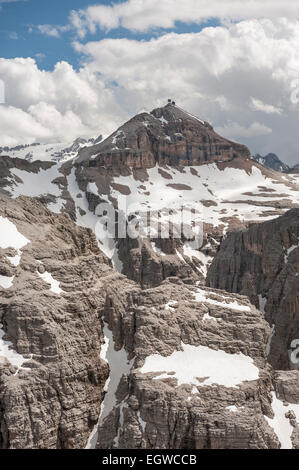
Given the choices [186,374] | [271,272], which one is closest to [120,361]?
[186,374]

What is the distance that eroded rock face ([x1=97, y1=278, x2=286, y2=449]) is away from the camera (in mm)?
55406

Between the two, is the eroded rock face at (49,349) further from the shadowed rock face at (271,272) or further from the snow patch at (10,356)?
the shadowed rock face at (271,272)

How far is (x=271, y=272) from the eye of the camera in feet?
432

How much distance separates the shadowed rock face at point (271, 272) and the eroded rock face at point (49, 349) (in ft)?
173

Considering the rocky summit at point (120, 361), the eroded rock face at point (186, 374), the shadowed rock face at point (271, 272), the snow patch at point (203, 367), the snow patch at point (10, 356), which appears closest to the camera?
the eroded rock face at point (186, 374)

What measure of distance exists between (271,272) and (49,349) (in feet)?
273

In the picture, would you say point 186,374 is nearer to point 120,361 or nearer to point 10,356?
point 120,361

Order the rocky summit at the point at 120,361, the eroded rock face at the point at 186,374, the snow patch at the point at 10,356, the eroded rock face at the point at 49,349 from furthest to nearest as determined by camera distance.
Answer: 1. the snow patch at the point at 10,356
2. the eroded rock face at the point at 49,349
3. the rocky summit at the point at 120,361
4. the eroded rock face at the point at 186,374

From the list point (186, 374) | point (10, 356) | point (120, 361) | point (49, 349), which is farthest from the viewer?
point (120, 361)

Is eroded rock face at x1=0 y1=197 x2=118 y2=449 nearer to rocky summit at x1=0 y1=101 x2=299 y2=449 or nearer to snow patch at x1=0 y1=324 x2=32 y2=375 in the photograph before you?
rocky summit at x1=0 y1=101 x2=299 y2=449

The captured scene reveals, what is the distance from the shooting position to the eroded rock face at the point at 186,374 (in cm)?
5541

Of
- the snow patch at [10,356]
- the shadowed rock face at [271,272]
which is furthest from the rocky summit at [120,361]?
the shadowed rock face at [271,272]
